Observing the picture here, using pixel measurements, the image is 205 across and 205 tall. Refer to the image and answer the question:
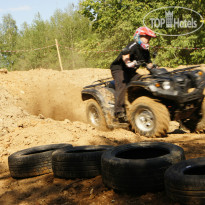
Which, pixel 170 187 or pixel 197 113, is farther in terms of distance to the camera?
pixel 197 113

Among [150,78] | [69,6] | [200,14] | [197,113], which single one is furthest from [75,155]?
[69,6]

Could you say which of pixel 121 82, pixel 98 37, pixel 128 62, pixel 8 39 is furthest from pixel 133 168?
pixel 8 39

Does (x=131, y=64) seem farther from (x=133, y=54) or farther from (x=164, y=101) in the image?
(x=164, y=101)

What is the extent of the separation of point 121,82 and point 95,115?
1.86 metres

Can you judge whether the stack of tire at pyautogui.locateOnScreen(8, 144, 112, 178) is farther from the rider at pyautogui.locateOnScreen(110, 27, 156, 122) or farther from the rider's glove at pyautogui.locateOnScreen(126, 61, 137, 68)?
the rider's glove at pyautogui.locateOnScreen(126, 61, 137, 68)

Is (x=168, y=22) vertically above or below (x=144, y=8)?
below

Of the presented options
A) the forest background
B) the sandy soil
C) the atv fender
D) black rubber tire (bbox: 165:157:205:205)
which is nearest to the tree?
the forest background

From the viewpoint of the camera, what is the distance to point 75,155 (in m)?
4.10

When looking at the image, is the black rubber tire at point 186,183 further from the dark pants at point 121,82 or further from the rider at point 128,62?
the dark pants at point 121,82

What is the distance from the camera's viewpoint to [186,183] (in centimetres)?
253

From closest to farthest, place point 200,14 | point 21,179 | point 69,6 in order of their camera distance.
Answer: point 21,179
point 200,14
point 69,6

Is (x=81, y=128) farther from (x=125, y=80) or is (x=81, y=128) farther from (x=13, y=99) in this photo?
(x=13, y=99)

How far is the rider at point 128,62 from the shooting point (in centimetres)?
689

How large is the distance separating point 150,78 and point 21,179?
11.8ft
